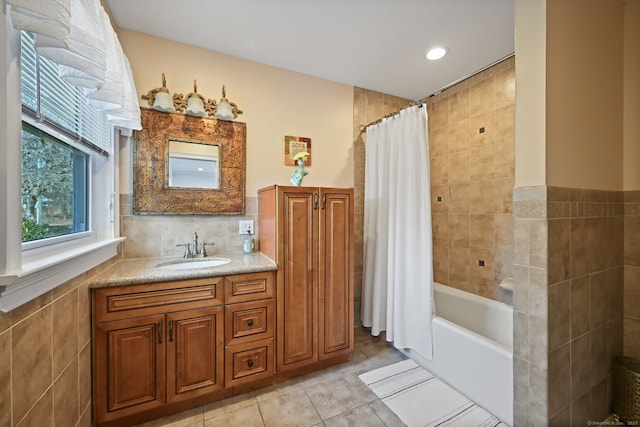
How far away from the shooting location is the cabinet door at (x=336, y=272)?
1.89 meters

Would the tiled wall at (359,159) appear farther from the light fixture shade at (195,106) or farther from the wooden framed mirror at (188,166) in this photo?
the light fixture shade at (195,106)

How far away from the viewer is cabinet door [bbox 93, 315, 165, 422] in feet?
4.35

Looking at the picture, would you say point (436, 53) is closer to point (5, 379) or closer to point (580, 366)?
point (580, 366)

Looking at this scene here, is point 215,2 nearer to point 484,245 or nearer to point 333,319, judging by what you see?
point 333,319

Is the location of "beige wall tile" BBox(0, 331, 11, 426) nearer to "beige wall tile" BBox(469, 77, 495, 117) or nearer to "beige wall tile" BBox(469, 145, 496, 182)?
"beige wall tile" BBox(469, 145, 496, 182)

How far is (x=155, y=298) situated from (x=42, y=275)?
0.62 metres

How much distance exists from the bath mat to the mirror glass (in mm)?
1991

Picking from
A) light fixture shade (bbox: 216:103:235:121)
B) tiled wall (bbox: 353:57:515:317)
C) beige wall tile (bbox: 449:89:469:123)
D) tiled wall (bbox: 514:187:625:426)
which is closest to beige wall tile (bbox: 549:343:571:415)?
tiled wall (bbox: 514:187:625:426)

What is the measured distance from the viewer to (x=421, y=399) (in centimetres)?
165

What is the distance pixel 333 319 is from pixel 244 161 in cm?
151

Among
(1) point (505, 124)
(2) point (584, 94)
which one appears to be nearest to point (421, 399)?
(2) point (584, 94)

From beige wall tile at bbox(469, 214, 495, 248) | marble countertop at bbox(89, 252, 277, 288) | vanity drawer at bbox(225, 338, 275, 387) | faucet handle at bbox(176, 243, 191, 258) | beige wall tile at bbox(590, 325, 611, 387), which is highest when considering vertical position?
beige wall tile at bbox(469, 214, 495, 248)

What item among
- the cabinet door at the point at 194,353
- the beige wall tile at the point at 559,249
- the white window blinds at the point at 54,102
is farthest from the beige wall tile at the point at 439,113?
the white window blinds at the point at 54,102

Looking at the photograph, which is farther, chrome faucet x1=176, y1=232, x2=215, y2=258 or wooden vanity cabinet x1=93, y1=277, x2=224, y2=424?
chrome faucet x1=176, y1=232, x2=215, y2=258
